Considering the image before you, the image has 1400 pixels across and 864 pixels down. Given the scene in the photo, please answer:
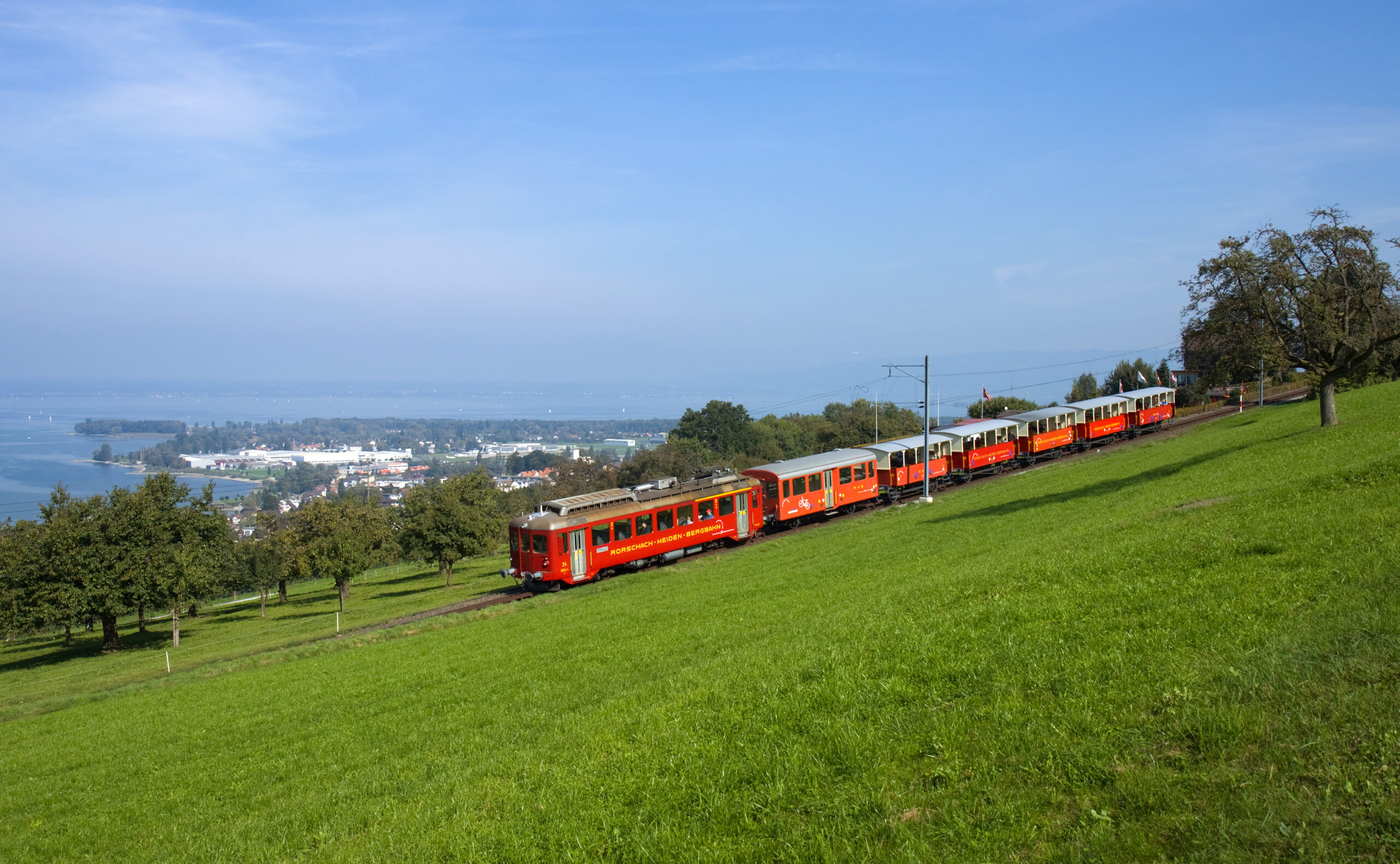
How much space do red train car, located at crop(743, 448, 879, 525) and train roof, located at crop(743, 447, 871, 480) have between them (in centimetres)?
3

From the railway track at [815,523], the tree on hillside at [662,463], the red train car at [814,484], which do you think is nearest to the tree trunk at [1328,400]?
the railway track at [815,523]

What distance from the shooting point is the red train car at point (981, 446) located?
1660 inches

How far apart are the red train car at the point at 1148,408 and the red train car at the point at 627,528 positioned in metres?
33.2

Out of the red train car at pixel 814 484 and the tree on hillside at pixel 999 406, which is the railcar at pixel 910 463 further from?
the tree on hillside at pixel 999 406

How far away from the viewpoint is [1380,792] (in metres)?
4.77

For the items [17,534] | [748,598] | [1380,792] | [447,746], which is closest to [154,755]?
[447,746]

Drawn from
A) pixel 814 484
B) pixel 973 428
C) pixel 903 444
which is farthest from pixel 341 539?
pixel 973 428

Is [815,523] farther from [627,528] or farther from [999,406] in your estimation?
[999,406]

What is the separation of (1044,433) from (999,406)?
53.7m

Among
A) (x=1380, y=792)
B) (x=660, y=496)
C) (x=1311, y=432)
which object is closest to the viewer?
(x=1380, y=792)

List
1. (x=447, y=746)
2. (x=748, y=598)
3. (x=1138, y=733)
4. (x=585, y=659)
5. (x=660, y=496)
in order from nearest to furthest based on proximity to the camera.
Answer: (x=1138, y=733) → (x=447, y=746) → (x=585, y=659) → (x=748, y=598) → (x=660, y=496)

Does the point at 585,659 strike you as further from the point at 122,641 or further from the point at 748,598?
the point at 122,641

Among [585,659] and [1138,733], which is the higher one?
[1138,733]

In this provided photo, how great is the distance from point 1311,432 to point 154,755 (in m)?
33.8
